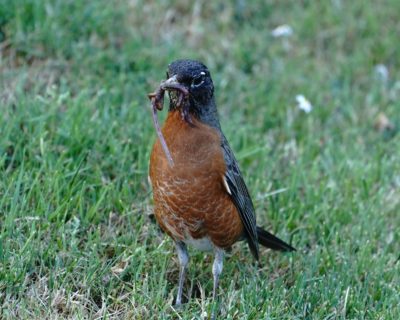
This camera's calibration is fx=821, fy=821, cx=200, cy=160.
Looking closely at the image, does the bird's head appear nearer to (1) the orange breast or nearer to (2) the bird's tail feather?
(1) the orange breast

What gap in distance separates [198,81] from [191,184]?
0.54 meters

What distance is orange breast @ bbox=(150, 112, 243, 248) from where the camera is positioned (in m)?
4.26

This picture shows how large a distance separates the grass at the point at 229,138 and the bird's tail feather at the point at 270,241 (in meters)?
0.12

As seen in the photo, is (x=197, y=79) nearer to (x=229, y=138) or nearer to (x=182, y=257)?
(x=182, y=257)

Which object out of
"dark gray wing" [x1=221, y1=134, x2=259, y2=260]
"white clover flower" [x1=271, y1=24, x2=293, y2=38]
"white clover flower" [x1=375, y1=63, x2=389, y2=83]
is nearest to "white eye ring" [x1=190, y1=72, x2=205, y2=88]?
"dark gray wing" [x1=221, y1=134, x2=259, y2=260]

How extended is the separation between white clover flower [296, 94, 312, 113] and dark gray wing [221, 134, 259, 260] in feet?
6.84

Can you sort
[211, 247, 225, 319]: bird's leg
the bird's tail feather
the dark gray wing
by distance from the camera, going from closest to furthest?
the dark gray wing
[211, 247, 225, 319]: bird's leg
the bird's tail feather

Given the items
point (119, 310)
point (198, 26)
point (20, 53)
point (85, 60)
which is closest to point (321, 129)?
point (198, 26)

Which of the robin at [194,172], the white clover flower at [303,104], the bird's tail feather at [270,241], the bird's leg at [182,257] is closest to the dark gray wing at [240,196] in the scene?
the robin at [194,172]

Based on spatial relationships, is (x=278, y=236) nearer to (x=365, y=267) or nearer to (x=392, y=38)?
(x=365, y=267)

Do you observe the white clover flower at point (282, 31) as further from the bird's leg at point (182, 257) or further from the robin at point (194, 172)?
the bird's leg at point (182, 257)

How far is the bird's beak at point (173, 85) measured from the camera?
4.14 m

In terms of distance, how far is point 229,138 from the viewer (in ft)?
19.9

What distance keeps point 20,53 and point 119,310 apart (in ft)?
9.04
